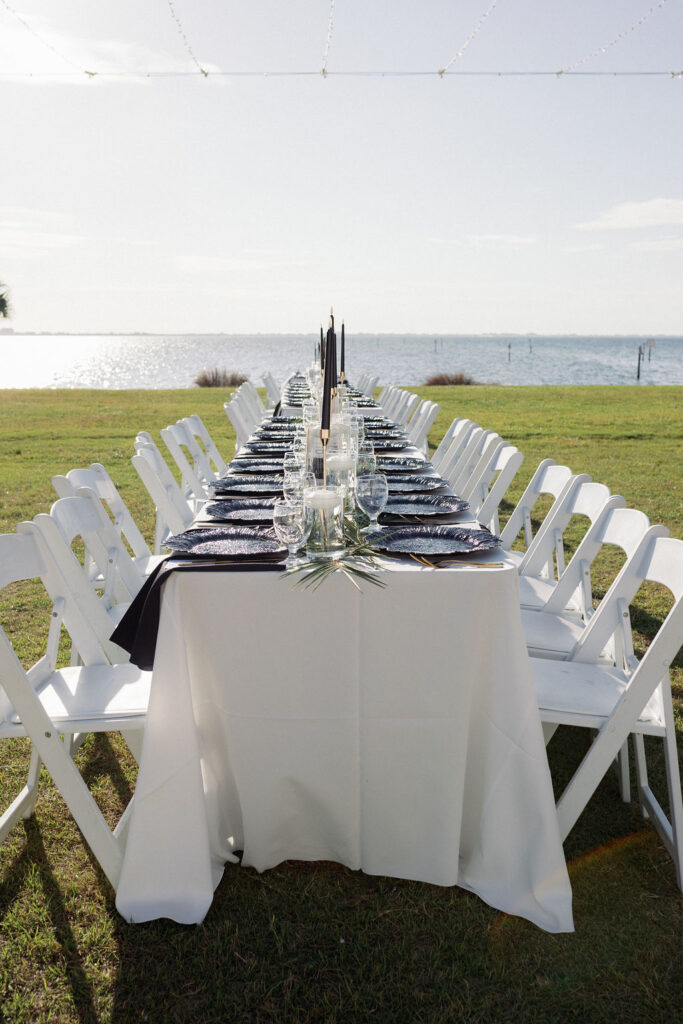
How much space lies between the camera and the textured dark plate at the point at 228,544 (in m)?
1.96

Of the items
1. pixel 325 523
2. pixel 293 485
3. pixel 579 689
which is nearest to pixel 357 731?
pixel 325 523

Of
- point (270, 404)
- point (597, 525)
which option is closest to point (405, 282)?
point (270, 404)

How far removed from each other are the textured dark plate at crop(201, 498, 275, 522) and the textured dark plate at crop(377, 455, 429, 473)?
2.80ft

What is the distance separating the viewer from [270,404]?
11.4 metres

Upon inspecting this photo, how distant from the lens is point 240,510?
2.59 meters

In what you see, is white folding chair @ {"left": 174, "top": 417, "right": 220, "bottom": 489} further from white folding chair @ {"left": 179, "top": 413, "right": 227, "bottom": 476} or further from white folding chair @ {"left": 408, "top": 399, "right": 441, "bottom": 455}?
white folding chair @ {"left": 408, "top": 399, "right": 441, "bottom": 455}

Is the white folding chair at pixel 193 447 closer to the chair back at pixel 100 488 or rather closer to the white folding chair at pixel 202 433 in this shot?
the white folding chair at pixel 202 433

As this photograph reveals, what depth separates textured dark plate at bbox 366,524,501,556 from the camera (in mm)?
1990

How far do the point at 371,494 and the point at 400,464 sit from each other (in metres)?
1.36

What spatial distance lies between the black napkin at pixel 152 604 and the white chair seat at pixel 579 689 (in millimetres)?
860

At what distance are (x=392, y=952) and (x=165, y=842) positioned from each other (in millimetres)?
634

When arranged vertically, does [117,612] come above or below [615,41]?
below

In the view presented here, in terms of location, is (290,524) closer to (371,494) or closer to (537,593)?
(371,494)

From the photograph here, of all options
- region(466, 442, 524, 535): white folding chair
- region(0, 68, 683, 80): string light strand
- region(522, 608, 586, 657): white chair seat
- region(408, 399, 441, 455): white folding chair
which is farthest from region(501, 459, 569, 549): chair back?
region(0, 68, 683, 80): string light strand
